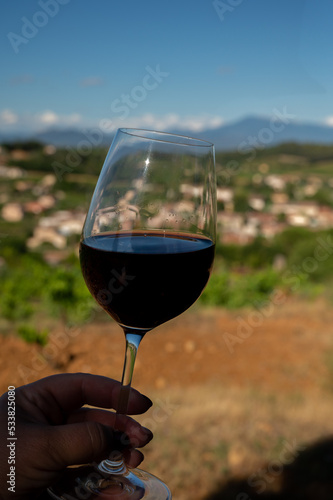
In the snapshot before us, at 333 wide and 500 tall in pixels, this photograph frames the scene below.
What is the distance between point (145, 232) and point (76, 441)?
0.43 m

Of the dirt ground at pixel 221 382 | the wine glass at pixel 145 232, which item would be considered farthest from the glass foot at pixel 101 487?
the dirt ground at pixel 221 382

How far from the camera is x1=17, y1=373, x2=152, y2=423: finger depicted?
46.4 inches

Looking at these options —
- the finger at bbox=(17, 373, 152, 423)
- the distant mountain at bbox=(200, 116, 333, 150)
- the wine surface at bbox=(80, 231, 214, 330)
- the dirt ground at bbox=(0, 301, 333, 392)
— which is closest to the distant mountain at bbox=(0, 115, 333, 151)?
the distant mountain at bbox=(200, 116, 333, 150)

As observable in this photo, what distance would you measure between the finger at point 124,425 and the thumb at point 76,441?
0.13 ft

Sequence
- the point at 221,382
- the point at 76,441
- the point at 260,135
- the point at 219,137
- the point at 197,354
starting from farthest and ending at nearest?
the point at 219,137 < the point at 260,135 < the point at 197,354 < the point at 221,382 < the point at 76,441

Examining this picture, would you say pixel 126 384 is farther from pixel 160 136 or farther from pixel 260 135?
pixel 260 135

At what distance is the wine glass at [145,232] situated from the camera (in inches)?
37.0

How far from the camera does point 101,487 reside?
1.04 meters

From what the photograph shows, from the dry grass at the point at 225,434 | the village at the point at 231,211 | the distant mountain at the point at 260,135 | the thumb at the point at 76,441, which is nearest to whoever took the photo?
the thumb at the point at 76,441

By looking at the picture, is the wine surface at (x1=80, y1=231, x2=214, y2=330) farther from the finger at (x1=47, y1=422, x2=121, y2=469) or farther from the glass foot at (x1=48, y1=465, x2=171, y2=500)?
the glass foot at (x1=48, y1=465, x2=171, y2=500)

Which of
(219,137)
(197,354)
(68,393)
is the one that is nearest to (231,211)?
(219,137)

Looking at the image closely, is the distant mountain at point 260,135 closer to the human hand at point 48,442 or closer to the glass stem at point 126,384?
the glass stem at point 126,384

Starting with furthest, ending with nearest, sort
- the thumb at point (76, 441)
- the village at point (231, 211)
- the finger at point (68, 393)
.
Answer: the village at point (231, 211), the finger at point (68, 393), the thumb at point (76, 441)

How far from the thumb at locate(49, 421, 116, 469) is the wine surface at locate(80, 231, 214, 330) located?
220 mm
